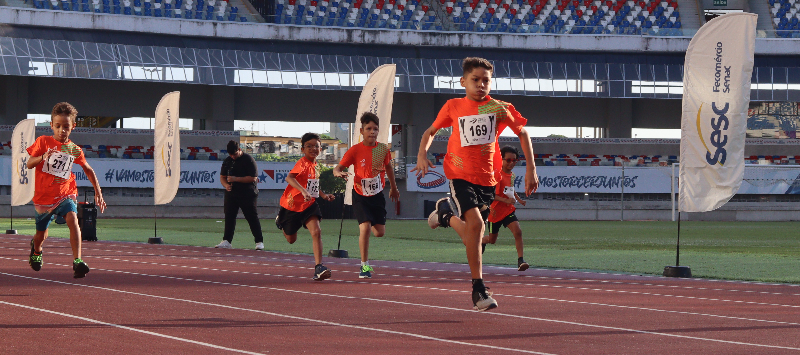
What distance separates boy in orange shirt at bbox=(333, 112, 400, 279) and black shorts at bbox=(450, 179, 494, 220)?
319 cm

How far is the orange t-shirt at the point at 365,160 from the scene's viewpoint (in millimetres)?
10477

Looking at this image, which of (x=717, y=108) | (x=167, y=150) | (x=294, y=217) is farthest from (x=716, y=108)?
(x=167, y=150)

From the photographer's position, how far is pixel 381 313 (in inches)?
283

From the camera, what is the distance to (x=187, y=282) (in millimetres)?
9984

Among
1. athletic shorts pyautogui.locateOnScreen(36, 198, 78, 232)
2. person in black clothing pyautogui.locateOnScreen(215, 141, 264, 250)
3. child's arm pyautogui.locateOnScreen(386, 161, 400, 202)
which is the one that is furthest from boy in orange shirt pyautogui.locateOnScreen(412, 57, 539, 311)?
person in black clothing pyautogui.locateOnScreen(215, 141, 264, 250)

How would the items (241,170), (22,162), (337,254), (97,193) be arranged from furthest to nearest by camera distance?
(22,162) → (241,170) → (337,254) → (97,193)

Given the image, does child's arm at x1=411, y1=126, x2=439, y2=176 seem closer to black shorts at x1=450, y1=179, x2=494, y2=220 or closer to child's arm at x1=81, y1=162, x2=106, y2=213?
black shorts at x1=450, y1=179, x2=494, y2=220

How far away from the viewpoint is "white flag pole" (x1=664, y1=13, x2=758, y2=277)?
10.9 metres

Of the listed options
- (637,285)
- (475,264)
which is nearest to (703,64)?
(637,285)

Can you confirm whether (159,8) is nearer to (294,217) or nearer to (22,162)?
(22,162)

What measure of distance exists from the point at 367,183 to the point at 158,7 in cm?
4285

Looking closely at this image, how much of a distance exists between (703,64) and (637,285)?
2925 millimetres

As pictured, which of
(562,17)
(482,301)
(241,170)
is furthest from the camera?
(562,17)

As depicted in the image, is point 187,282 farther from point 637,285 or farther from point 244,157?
point 244,157
